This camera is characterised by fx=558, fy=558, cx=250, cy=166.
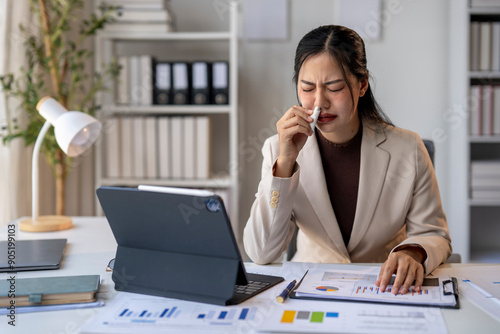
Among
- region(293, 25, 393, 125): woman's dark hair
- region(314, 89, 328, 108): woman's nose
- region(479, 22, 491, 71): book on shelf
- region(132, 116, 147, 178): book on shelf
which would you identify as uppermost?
region(479, 22, 491, 71): book on shelf

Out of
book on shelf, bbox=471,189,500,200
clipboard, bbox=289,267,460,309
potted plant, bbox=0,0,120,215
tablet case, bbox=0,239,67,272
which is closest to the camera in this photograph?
clipboard, bbox=289,267,460,309

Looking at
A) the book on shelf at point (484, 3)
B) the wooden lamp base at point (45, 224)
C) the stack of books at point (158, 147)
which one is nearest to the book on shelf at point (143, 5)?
the stack of books at point (158, 147)

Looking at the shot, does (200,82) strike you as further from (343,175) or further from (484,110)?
(484,110)

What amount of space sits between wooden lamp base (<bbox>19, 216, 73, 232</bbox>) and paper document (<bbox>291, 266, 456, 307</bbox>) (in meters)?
0.89

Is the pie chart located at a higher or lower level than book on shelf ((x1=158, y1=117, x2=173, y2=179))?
lower

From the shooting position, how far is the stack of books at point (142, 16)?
266 cm

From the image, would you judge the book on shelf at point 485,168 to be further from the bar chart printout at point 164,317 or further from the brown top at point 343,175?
the bar chart printout at point 164,317

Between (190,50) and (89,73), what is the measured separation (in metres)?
0.56

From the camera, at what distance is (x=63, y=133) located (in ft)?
5.25

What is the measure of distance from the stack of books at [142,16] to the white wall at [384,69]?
0.29 m

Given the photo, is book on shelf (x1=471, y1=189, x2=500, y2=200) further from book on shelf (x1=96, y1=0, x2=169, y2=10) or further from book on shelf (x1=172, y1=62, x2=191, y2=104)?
book on shelf (x1=96, y1=0, x2=169, y2=10)

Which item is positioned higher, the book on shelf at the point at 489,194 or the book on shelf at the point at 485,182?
the book on shelf at the point at 485,182

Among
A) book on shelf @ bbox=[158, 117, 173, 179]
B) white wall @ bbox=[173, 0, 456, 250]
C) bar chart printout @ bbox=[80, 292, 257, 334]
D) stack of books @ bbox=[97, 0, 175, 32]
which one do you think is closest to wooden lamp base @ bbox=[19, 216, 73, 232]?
bar chart printout @ bbox=[80, 292, 257, 334]

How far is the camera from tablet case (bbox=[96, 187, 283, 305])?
98 centimetres
